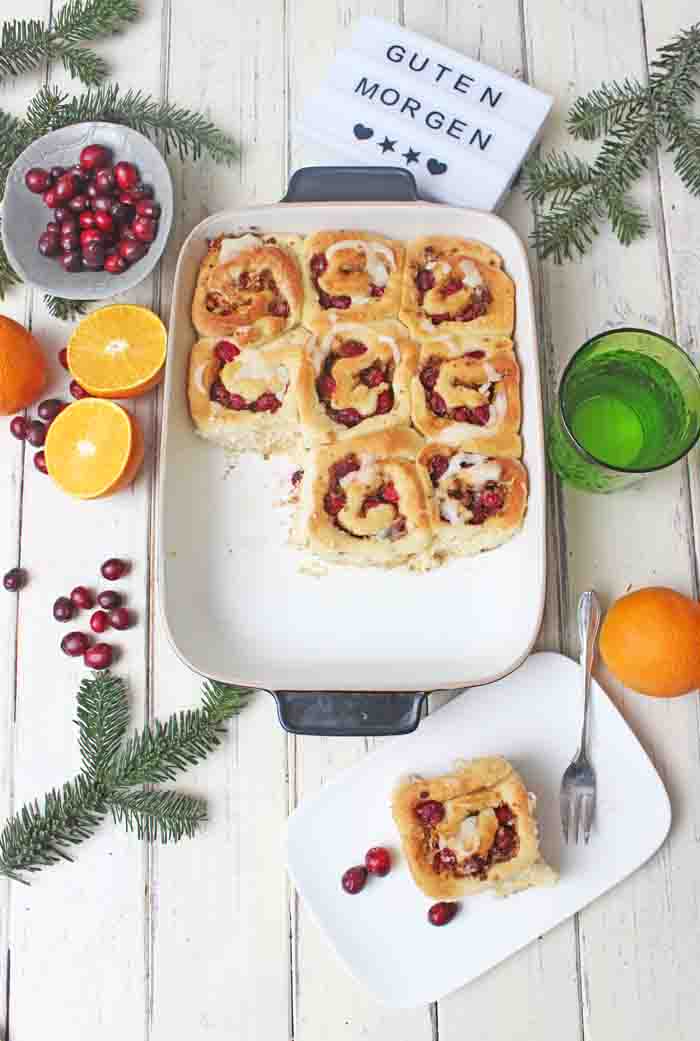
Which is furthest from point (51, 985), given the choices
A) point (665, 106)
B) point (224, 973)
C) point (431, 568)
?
point (665, 106)

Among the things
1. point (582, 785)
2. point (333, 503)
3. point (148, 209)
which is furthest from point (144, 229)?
point (582, 785)

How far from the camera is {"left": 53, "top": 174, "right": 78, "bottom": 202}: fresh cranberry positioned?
81.1 inches

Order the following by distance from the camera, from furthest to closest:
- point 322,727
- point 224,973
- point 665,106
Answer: point 665,106
point 224,973
point 322,727

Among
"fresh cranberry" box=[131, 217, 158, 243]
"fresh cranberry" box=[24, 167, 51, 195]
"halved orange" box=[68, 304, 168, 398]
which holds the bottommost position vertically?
"halved orange" box=[68, 304, 168, 398]

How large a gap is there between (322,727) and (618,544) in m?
0.73

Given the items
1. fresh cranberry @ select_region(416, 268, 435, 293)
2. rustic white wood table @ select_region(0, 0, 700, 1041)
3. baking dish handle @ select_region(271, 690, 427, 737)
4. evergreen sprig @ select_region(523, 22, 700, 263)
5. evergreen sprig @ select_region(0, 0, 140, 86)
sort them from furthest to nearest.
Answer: evergreen sprig @ select_region(0, 0, 140, 86) < evergreen sprig @ select_region(523, 22, 700, 263) < fresh cranberry @ select_region(416, 268, 435, 293) < rustic white wood table @ select_region(0, 0, 700, 1041) < baking dish handle @ select_region(271, 690, 427, 737)

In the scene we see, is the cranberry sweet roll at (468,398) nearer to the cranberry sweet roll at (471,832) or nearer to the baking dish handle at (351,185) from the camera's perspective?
the baking dish handle at (351,185)

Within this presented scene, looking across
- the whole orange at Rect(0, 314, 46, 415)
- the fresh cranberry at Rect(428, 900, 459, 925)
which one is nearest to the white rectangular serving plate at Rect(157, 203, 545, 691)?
the whole orange at Rect(0, 314, 46, 415)

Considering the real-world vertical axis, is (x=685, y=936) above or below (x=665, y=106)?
below

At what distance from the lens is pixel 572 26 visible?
2287 millimetres

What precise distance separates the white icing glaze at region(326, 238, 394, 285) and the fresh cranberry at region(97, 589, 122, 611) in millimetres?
782

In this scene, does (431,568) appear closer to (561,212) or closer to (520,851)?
(520,851)

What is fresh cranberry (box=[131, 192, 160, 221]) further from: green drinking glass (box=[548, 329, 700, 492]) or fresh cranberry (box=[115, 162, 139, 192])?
green drinking glass (box=[548, 329, 700, 492])

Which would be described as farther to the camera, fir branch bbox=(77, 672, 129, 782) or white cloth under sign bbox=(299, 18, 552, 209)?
white cloth under sign bbox=(299, 18, 552, 209)
